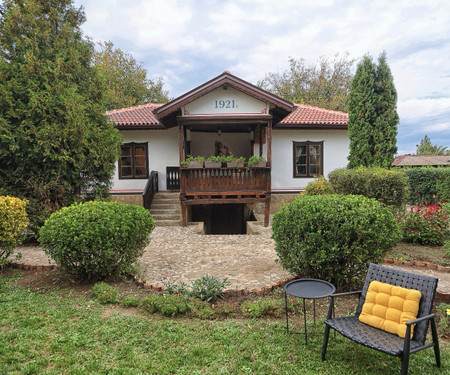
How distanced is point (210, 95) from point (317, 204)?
7.39 m

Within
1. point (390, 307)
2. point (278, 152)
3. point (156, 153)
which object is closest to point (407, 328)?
point (390, 307)

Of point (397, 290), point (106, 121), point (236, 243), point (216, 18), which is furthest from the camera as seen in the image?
point (216, 18)

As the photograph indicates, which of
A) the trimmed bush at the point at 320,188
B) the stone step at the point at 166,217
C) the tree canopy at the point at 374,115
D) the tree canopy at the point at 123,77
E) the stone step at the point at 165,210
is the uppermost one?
the tree canopy at the point at 123,77

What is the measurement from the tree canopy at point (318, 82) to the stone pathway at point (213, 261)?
22737 millimetres

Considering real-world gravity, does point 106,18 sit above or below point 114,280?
above

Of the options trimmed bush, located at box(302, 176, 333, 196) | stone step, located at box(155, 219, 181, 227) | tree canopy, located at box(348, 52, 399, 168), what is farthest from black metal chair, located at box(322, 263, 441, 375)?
stone step, located at box(155, 219, 181, 227)

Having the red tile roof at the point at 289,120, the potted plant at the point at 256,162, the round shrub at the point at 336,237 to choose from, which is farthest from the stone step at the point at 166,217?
the round shrub at the point at 336,237

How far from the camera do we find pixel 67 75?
763cm

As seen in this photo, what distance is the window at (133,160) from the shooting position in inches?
525

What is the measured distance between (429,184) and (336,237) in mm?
13417

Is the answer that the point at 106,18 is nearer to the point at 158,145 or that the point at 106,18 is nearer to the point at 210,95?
the point at 210,95

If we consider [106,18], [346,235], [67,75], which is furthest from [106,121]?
[346,235]

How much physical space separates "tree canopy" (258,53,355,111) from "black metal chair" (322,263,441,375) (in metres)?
26.6

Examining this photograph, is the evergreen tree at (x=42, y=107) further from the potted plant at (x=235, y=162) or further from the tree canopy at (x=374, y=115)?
the tree canopy at (x=374, y=115)
